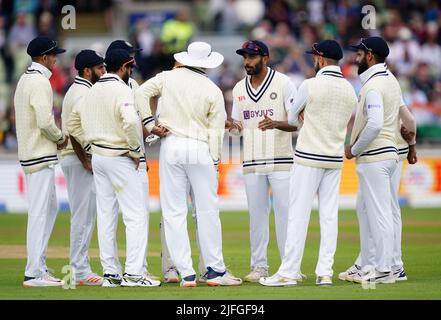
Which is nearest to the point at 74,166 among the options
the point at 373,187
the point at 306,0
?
the point at 373,187

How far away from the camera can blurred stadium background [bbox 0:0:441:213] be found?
76.0 ft

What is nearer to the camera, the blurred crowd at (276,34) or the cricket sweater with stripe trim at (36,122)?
the cricket sweater with stripe trim at (36,122)

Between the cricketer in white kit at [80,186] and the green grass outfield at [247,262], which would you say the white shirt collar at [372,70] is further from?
the cricketer in white kit at [80,186]

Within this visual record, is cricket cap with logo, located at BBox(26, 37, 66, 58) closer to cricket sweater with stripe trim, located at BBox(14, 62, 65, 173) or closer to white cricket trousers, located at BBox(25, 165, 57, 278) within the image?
cricket sweater with stripe trim, located at BBox(14, 62, 65, 173)

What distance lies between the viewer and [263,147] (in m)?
12.8

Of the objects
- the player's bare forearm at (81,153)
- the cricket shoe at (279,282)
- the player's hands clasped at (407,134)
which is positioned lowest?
the cricket shoe at (279,282)

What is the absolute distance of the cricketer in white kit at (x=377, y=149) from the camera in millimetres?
12039

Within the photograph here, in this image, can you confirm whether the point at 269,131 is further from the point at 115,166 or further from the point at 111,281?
the point at 111,281

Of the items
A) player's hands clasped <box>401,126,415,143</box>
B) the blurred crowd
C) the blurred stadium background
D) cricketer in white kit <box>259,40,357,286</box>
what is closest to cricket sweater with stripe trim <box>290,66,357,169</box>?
cricketer in white kit <box>259,40,357,286</box>

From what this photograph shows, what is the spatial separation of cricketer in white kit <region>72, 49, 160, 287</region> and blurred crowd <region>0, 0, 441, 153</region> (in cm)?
1231

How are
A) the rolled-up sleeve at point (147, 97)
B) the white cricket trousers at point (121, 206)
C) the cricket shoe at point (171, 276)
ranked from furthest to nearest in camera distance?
the cricket shoe at point (171, 276), the rolled-up sleeve at point (147, 97), the white cricket trousers at point (121, 206)

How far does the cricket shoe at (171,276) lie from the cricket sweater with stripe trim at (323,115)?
1.95 m

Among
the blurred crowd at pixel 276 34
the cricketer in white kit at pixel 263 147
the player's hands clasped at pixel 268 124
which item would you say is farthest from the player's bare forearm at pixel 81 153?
the blurred crowd at pixel 276 34

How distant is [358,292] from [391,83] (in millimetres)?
2408
